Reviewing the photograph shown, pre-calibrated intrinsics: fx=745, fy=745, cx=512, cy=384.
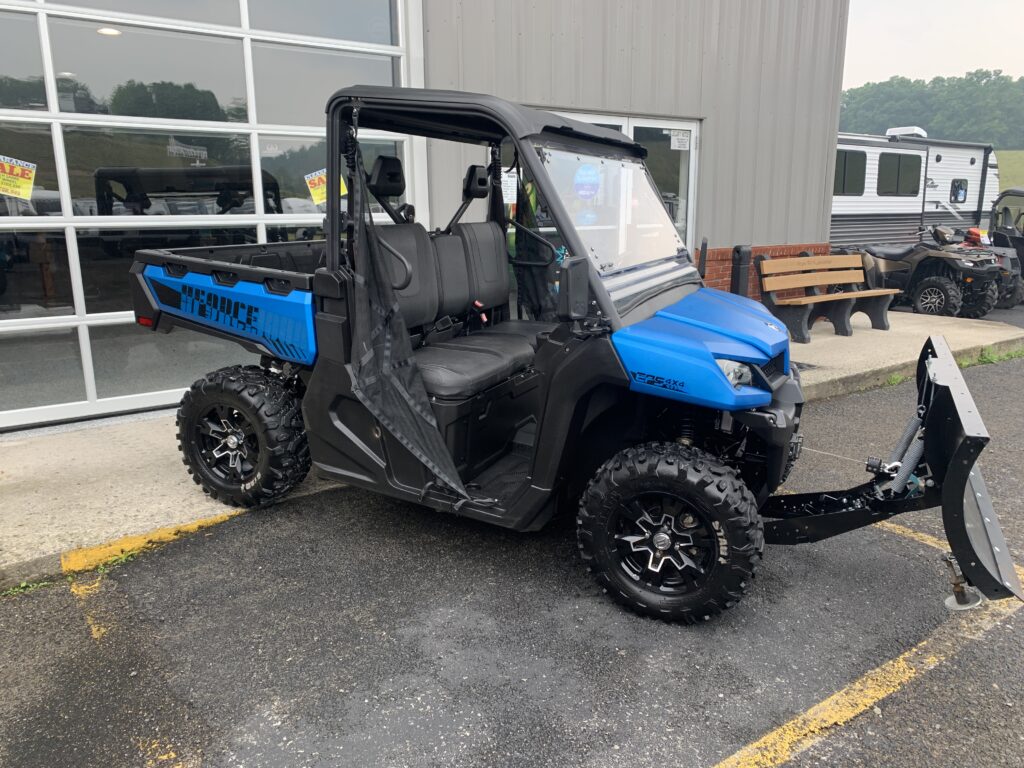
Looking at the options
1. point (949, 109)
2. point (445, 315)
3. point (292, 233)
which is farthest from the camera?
point (949, 109)

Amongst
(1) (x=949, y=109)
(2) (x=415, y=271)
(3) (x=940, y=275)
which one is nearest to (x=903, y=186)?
(3) (x=940, y=275)

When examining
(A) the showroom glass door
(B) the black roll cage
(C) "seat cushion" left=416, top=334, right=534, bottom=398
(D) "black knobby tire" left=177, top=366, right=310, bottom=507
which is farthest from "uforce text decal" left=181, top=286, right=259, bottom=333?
(A) the showroom glass door

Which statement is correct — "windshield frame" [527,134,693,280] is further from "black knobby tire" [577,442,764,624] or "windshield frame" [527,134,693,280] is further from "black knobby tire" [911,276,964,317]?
"black knobby tire" [911,276,964,317]

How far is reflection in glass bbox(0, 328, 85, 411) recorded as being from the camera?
5422 mm

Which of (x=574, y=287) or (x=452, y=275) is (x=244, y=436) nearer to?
(x=452, y=275)

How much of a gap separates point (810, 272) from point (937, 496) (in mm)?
6858

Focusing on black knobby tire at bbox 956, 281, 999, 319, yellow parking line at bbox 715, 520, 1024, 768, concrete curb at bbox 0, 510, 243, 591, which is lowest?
yellow parking line at bbox 715, 520, 1024, 768

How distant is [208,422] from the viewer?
398cm

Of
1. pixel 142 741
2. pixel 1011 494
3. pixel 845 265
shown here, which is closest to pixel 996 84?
pixel 845 265

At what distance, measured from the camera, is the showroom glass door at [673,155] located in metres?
8.37

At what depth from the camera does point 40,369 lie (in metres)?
5.55

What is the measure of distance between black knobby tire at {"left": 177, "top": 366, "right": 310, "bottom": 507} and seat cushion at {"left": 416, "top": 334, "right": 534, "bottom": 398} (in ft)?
2.58

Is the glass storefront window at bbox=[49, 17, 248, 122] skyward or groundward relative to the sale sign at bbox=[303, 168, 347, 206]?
skyward

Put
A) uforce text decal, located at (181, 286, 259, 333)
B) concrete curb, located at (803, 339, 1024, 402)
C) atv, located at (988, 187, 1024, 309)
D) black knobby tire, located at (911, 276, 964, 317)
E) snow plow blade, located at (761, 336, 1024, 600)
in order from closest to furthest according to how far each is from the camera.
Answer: snow plow blade, located at (761, 336, 1024, 600), uforce text decal, located at (181, 286, 259, 333), concrete curb, located at (803, 339, 1024, 402), black knobby tire, located at (911, 276, 964, 317), atv, located at (988, 187, 1024, 309)
